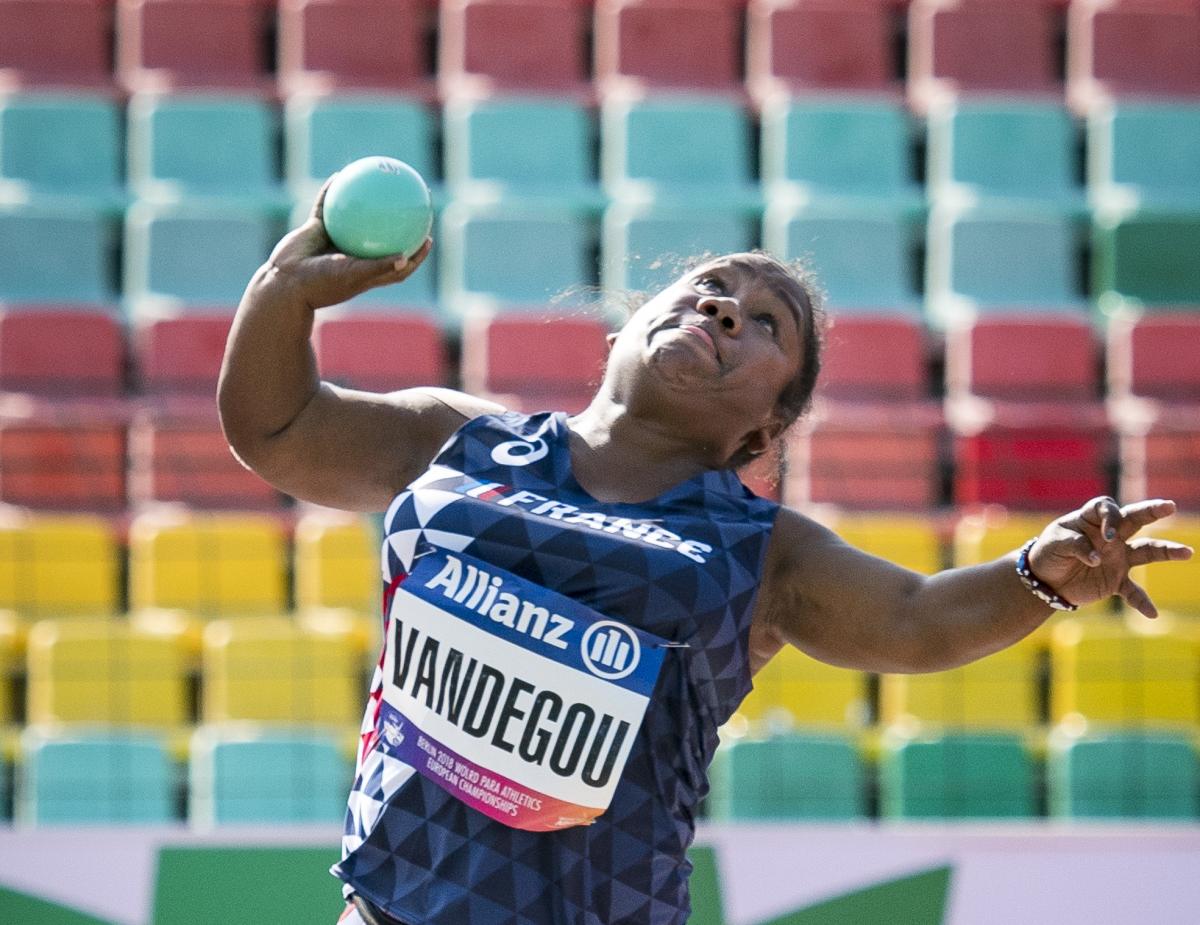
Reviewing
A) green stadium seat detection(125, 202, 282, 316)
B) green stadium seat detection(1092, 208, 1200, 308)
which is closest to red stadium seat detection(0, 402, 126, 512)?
green stadium seat detection(125, 202, 282, 316)

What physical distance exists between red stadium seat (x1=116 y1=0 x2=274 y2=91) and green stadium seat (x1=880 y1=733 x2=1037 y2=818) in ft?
12.2

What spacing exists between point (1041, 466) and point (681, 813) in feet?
13.0

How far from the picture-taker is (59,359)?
6.04 metres

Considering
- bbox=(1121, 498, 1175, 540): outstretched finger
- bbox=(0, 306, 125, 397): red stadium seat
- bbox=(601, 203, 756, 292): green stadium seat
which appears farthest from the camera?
bbox=(601, 203, 756, 292): green stadium seat

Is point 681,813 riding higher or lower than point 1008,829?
higher

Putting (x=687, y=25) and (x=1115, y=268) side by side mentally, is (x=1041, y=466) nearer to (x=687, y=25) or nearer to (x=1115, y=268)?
(x=1115, y=268)

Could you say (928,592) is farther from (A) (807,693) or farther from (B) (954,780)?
(A) (807,693)

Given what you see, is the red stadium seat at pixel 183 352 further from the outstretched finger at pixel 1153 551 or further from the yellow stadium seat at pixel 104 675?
the outstretched finger at pixel 1153 551

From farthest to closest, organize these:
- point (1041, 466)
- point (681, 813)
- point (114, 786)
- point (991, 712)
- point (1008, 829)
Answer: point (1041, 466), point (991, 712), point (114, 786), point (1008, 829), point (681, 813)

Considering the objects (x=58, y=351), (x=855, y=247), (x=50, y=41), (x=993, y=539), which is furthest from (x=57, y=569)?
(x=855, y=247)

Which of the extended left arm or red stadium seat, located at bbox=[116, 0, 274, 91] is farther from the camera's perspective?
red stadium seat, located at bbox=[116, 0, 274, 91]

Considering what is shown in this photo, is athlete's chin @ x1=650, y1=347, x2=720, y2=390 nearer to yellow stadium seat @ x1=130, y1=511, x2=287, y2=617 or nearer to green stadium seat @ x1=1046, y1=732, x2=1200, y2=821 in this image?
green stadium seat @ x1=1046, y1=732, x2=1200, y2=821

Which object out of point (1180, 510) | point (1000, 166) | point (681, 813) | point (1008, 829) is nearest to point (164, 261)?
point (1000, 166)

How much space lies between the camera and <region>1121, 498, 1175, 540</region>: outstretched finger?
198cm
